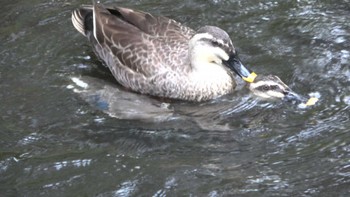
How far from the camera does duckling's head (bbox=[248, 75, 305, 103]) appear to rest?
684 cm

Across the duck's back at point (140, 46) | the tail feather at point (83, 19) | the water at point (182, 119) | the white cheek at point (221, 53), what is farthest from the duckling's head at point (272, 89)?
the tail feather at point (83, 19)

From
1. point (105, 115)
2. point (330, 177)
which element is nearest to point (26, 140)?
point (105, 115)

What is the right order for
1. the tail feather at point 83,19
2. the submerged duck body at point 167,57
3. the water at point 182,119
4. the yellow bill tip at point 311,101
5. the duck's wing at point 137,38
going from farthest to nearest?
the tail feather at point 83,19
the duck's wing at point 137,38
the submerged duck body at point 167,57
the yellow bill tip at point 311,101
the water at point 182,119

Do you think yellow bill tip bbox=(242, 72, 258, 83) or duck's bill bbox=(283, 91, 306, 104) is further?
yellow bill tip bbox=(242, 72, 258, 83)

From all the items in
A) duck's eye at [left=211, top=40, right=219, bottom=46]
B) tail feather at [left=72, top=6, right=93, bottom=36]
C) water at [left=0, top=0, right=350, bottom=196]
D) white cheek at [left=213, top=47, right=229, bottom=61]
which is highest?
tail feather at [left=72, top=6, right=93, bottom=36]

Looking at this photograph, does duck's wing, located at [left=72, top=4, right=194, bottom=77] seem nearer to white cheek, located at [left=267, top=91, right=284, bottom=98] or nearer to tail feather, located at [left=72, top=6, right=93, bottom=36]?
tail feather, located at [left=72, top=6, right=93, bottom=36]

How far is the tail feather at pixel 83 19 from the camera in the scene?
813 centimetres

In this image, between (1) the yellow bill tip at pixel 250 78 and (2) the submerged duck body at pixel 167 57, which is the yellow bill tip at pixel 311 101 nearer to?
(1) the yellow bill tip at pixel 250 78

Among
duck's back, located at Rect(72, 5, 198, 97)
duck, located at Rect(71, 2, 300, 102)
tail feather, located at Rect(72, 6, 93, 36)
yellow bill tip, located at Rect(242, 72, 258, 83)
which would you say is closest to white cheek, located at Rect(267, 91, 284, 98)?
duck, located at Rect(71, 2, 300, 102)

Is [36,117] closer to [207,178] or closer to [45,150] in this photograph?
[45,150]

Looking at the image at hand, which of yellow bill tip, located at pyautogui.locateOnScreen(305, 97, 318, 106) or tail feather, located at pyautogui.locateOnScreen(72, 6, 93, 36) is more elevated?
tail feather, located at pyautogui.locateOnScreen(72, 6, 93, 36)

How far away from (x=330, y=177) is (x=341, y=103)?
1282 millimetres

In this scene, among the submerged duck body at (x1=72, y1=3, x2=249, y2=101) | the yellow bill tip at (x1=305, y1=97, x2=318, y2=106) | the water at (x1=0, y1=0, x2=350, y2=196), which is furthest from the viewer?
the submerged duck body at (x1=72, y1=3, x2=249, y2=101)

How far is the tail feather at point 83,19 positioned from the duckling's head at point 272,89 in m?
2.26
